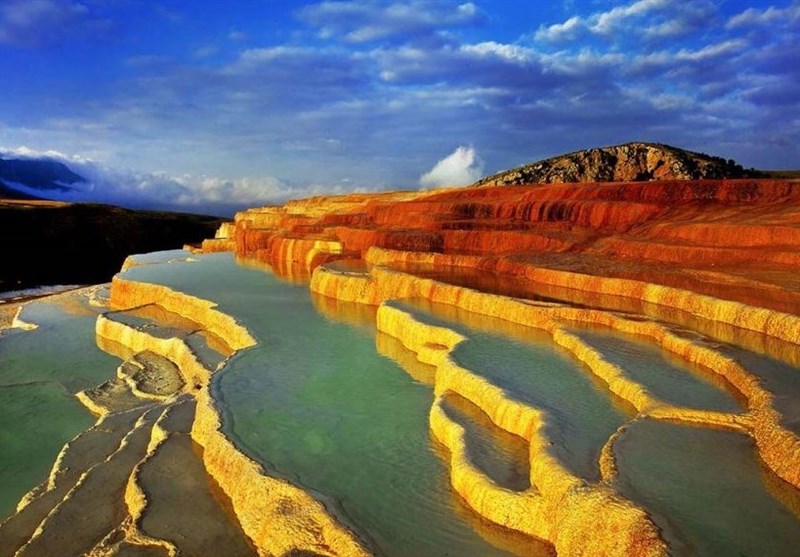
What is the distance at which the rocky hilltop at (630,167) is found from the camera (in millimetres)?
64875

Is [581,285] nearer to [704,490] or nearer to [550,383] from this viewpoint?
[550,383]

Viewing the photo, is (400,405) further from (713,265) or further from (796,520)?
(713,265)

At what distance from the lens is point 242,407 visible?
13.5 meters

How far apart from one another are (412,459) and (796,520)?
555 cm

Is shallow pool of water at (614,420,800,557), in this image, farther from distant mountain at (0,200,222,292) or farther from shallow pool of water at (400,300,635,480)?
distant mountain at (0,200,222,292)

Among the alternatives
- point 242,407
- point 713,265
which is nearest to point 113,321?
point 242,407

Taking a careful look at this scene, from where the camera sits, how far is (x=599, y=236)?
31922 mm

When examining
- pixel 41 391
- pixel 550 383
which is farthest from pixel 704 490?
pixel 41 391

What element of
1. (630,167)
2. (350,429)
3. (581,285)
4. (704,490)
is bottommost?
(350,429)

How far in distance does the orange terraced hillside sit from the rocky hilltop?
82.7 ft

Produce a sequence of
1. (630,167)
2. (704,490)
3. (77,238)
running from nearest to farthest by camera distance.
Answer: (704,490)
(630,167)
(77,238)

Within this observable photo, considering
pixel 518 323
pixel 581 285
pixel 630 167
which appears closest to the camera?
pixel 518 323

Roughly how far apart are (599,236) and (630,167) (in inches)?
1567

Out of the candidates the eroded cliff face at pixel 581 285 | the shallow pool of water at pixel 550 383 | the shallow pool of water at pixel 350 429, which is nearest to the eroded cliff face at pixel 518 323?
the eroded cliff face at pixel 581 285
